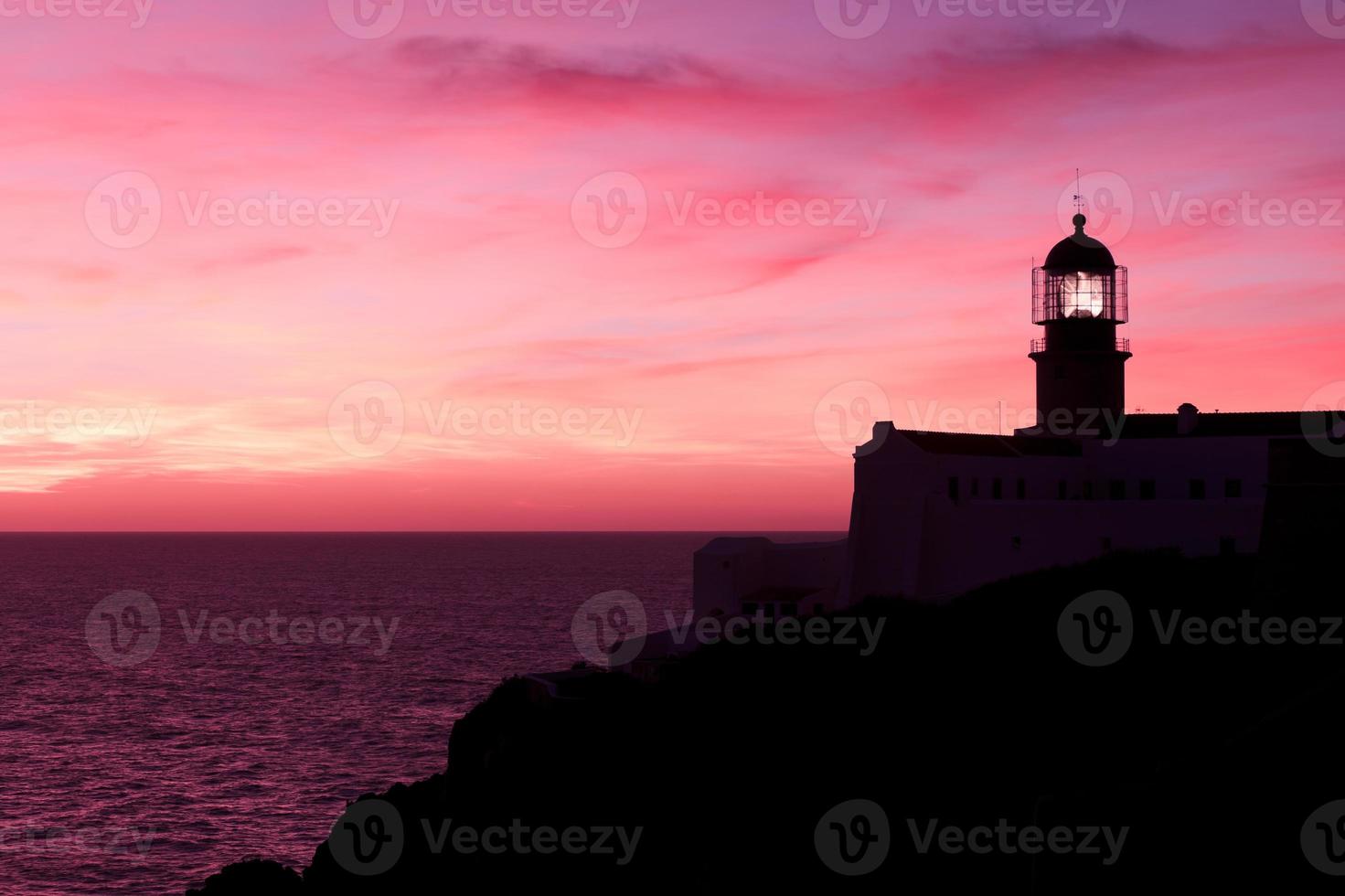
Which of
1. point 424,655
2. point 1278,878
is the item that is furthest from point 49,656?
point 1278,878

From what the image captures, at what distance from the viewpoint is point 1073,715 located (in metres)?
31.3

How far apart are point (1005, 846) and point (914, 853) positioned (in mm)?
2384

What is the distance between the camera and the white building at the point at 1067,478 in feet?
155

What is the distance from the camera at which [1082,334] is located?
2036 inches
